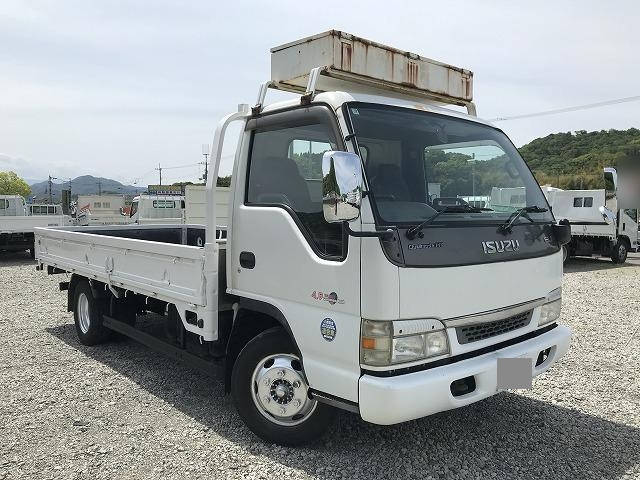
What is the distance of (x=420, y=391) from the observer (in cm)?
271

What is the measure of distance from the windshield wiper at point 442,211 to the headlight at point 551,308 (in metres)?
0.86

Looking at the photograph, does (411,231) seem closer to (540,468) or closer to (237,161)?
(237,161)

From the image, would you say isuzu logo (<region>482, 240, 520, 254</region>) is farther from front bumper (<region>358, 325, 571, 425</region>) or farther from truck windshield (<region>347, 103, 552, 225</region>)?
front bumper (<region>358, 325, 571, 425</region>)

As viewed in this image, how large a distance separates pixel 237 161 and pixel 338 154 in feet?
4.19

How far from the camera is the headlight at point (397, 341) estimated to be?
8.95ft

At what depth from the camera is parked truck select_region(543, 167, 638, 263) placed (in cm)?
1527

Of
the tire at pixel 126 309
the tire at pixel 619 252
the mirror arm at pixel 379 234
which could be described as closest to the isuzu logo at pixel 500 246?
the mirror arm at pixel 379 234

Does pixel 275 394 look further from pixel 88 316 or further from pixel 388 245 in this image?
pixel 88 316

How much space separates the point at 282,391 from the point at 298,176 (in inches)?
54.7

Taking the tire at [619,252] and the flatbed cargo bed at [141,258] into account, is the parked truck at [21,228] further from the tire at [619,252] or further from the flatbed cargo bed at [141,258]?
the tire at [619,252]

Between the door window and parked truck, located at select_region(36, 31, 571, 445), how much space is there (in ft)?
0.04

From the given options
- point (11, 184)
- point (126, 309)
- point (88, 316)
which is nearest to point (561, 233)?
point (126, 309)

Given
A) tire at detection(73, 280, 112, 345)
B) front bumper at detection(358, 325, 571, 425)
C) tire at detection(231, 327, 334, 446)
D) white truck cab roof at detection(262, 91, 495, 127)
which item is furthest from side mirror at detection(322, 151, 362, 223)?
tire at detection(73, 280, 112, 345)

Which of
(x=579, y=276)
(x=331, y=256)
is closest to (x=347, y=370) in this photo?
(x=331, y=256)
